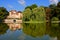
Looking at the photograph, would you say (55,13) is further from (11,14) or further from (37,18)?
(11,14)

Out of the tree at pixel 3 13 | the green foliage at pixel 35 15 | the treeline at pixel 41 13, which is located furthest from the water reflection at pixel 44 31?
the tree at pixel 3 13

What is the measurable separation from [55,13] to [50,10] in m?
2.35

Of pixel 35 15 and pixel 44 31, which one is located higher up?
pixel 35 15

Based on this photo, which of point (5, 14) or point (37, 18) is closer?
point (37, 18)

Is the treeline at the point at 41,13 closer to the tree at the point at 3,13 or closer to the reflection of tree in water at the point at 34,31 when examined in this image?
the reflection of tree in water at the point at 34,31

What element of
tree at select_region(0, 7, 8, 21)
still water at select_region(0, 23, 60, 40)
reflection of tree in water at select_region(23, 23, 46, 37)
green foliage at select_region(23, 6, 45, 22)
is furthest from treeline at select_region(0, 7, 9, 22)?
still water at select_region(0, 23, 60, 40)

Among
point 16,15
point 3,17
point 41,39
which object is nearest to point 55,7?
point 3,17

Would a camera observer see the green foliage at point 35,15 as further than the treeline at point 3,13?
No

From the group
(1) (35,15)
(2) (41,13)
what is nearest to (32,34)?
(2) (41,13)

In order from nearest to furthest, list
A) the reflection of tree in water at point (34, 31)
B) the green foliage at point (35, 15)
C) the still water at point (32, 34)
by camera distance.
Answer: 1. the still water at point (32, 34)
2. the reflection of tree in water at point (34, 31)
3. the green foliage at point (35, 15)

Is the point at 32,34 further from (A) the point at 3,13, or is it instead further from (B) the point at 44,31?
(A) the point at 3,13

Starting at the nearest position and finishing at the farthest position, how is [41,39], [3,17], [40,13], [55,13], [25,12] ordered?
[41,39], [40,13], [25,12], [55,13], [3,17]

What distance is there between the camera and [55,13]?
38.5 m

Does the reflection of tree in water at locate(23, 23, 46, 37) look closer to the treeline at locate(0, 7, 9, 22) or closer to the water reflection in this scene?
the water reflection
